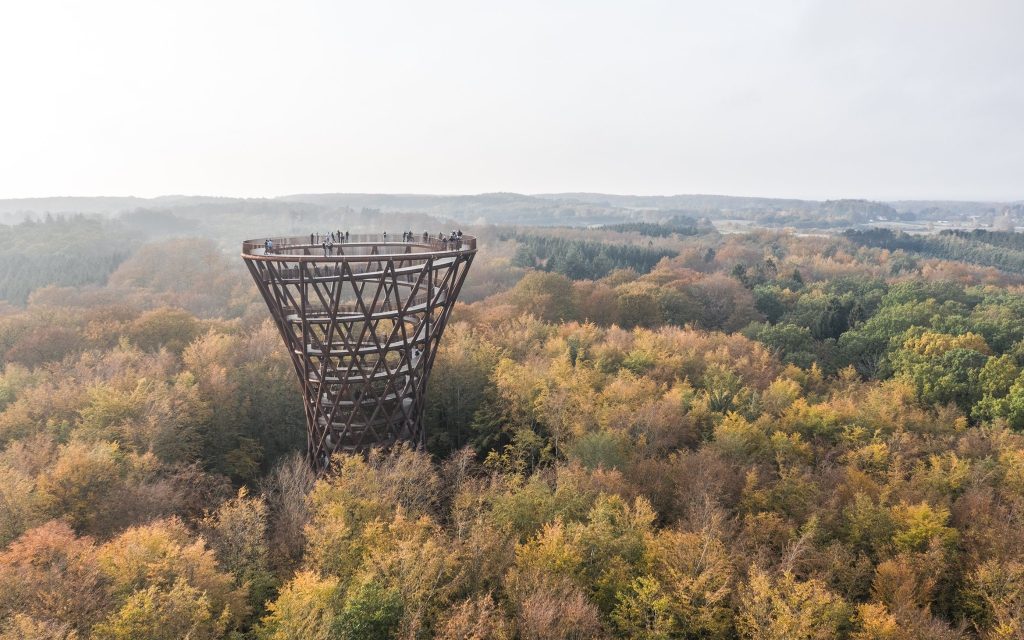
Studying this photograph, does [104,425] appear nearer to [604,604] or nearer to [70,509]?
[70,509]

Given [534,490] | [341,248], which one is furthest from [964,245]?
[341,248]

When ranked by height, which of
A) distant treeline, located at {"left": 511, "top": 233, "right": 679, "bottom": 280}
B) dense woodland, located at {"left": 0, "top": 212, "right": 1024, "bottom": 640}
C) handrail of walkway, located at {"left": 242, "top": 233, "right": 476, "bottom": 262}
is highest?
handrail of walkway, located at {"left": 242, "top": 233, "right": 476, "bottom": 262}

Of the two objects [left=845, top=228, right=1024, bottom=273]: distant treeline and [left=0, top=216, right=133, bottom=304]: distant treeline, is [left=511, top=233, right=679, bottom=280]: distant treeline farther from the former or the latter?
[left=845, top=228, right=1024, bottom=273]: distant treeline

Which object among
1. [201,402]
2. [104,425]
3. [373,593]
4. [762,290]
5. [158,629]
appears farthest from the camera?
[762,290]

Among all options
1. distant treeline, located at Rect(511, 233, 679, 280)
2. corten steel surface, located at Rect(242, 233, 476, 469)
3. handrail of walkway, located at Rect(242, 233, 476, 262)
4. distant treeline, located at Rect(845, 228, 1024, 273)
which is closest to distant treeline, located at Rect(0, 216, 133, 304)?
distant treeline, located at Rect(511, 233, 679, 280)

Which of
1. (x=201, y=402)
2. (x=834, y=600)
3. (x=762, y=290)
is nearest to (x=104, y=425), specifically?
(x=201, y=402)

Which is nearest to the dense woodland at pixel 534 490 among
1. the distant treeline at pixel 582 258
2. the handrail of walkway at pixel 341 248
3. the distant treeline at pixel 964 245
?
the handrail of walkway at pixel 341 248
